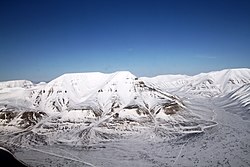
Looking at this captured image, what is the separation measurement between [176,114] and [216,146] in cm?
2722

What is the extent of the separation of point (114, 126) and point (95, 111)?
12.3m

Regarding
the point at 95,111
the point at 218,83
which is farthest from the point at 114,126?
the point at 218,83

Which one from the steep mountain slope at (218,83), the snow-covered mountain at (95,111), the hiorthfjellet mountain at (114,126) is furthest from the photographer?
the steep mountain slope at (218,83)

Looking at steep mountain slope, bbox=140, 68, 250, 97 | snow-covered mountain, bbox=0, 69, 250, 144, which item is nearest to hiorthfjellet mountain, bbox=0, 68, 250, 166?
snow-covered mountain, bbox=0, 69, 250, 144

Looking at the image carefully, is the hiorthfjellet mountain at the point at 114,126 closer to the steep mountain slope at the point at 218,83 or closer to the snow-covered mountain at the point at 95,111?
the snow-covered mountain at the point at 95,111

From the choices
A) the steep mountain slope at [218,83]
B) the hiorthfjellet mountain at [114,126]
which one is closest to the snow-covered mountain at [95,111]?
the hiorthfjellet mountain at [114,126]

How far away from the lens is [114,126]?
6353 centimetres

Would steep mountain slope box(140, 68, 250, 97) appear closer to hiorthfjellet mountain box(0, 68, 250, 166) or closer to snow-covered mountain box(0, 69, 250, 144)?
hiorthfjellet mountain box(0, 68, 250, 166)

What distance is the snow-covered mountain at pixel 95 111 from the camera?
59562 mm

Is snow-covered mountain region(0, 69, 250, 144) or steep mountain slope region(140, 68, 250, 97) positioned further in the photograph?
steep mountain slope region(140, 68, 250, 97)

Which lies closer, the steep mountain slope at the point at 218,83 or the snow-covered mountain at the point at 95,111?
the snow-covered mountain at the point at 95,111

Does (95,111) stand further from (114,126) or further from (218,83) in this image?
(218,83)

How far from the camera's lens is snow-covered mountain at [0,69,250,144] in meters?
59.6

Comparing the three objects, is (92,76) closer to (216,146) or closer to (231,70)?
(216,146)
